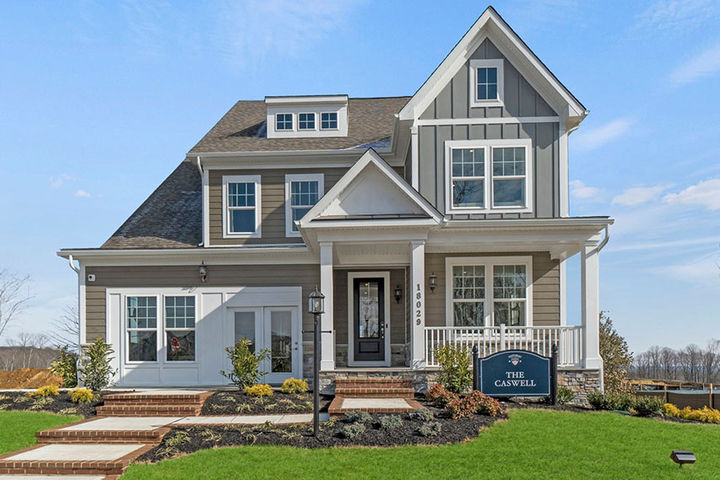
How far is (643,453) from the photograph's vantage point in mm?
8273

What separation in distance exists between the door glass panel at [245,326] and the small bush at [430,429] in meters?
7.44

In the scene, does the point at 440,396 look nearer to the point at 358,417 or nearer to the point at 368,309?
the point at 358,417

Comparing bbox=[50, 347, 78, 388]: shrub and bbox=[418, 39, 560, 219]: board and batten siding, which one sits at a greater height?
bbox=[418, 39, 560, 219]: board and batten siding

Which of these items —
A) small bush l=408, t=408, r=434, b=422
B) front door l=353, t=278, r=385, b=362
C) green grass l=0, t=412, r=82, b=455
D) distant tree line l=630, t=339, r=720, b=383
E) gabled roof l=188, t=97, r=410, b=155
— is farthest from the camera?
distant tree line l=630, t=339, r=720, b=383

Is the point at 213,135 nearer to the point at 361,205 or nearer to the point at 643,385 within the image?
the point at 361,205

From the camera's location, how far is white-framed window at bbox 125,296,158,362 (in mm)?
15438

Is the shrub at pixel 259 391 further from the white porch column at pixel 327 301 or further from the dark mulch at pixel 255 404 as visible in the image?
the white porch column at pixel 327 301

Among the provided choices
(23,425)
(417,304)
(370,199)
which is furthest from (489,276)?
(23,425)

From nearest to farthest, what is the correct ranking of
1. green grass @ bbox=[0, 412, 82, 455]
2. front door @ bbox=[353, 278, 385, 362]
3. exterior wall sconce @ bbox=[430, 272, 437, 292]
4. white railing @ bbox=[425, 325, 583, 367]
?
green grass @ bbox=[0, 412, 82, 455]
white railing @ bbox=[425, 325, 583, 367]
exterior wall sconce @ bbox=[430, 272, 437, 292]
front door @ bbox=[353, 278, 385, 362]

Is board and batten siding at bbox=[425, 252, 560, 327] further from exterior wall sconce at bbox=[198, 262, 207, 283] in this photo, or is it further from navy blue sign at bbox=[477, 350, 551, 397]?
exterior wall sconce at bbox=[198, 262, 207, 283]

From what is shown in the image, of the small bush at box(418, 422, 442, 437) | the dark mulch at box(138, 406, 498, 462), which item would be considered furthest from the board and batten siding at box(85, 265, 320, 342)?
the small bush at box(418, 422, 442, 437)

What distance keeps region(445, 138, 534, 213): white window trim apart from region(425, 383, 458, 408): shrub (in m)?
4.39

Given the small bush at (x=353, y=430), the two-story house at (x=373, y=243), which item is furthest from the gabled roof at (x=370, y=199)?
the small bush at (x=353, y=430)

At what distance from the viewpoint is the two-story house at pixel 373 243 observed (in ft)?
42.5
